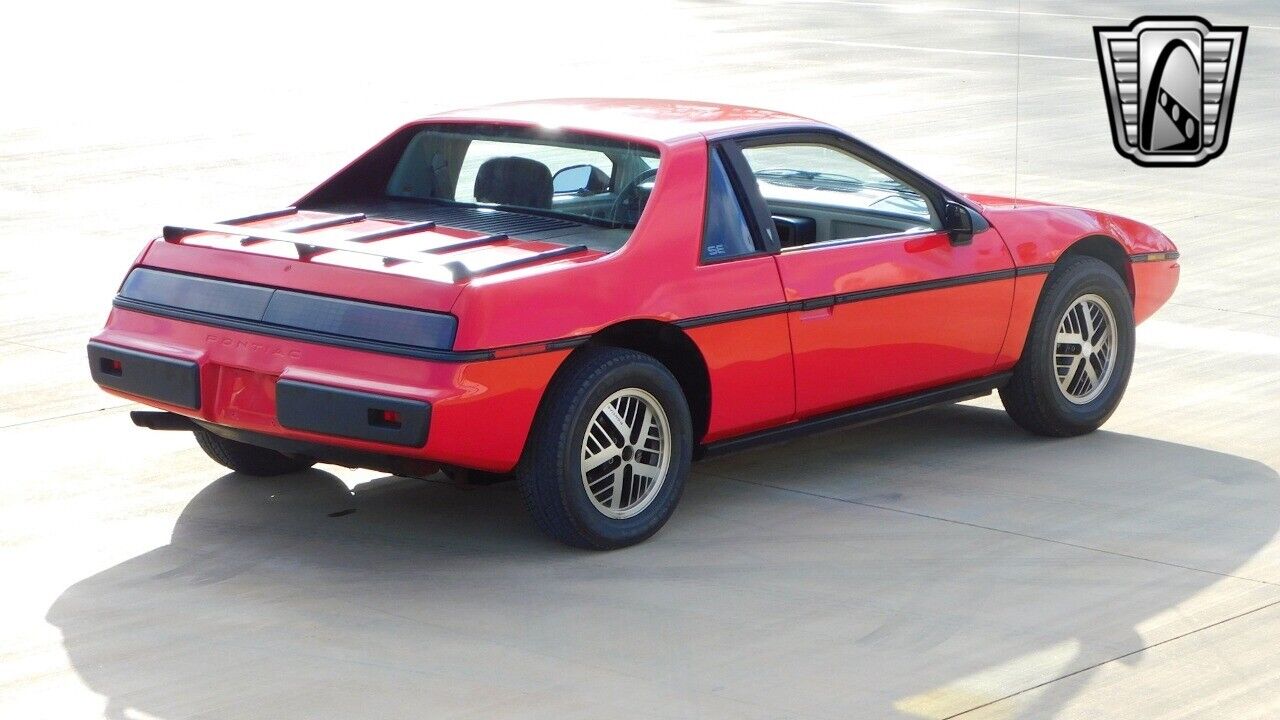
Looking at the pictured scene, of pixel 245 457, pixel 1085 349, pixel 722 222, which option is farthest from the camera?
pixel 1085 349

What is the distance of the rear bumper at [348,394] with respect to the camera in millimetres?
5508

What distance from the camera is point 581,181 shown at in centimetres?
671

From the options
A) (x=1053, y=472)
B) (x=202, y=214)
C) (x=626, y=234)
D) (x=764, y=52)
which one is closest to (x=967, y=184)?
(x=202, y=214)

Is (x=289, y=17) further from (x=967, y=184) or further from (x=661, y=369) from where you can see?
(x=661, y=369)

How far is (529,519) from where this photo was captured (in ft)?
21.2

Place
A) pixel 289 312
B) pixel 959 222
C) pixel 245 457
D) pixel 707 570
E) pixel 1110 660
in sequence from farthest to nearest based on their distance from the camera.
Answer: pixel 959 222 → pixel 245 457 → pixel 707 570 → pixel 289 312 → pixel 1110 660

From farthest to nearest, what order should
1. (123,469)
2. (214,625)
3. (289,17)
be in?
(289,17) < (123,469) < (214,625)

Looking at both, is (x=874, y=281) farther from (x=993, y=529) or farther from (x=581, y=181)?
(x=581, y=181)

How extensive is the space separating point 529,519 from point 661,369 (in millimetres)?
826

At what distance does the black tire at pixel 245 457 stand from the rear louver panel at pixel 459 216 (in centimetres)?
93

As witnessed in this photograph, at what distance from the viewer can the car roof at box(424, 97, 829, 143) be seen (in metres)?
6.46

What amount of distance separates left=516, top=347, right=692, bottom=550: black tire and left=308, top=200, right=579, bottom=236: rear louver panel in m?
0.69

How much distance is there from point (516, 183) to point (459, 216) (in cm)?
24

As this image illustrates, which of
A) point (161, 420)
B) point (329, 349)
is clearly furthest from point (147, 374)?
point (329, 349)
